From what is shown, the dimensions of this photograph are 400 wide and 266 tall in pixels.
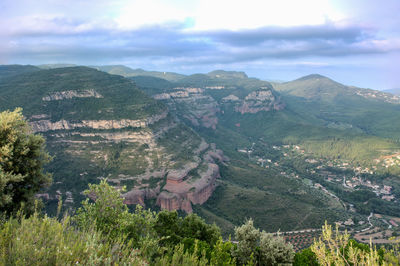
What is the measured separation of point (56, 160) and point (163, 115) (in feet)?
199

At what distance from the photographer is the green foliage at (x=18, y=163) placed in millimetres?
22953

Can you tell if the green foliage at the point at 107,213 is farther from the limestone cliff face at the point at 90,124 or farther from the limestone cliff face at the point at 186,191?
the limestone cliff face at the point at 90,124

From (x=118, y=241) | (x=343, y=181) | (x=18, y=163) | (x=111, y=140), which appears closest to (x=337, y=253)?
(x=118, y=241)

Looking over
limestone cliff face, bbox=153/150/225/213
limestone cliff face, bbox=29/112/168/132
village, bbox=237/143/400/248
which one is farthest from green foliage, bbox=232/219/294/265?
limestone cliff face, bbox=29/112/168/132

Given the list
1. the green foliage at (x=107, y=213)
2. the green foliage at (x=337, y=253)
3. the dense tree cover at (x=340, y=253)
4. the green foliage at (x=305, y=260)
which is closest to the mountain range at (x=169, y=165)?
the green foliage at (x=305, y=260)

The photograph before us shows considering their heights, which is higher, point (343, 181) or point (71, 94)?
point (71, 94)

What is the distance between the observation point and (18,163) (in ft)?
82.5

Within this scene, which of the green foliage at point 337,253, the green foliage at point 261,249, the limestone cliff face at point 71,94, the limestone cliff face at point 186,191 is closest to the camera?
the green foliage at point 337,253

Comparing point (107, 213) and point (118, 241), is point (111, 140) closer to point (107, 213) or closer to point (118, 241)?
point (107, 213)

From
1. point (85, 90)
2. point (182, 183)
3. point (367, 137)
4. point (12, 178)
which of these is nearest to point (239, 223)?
point (182, 183)

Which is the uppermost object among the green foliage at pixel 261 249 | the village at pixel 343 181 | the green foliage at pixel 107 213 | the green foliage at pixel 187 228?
the green foliage at pixel 107 213

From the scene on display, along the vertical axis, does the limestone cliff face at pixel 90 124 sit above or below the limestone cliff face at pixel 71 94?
below

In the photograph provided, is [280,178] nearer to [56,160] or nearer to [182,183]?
[182,183]

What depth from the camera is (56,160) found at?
9231 cm
